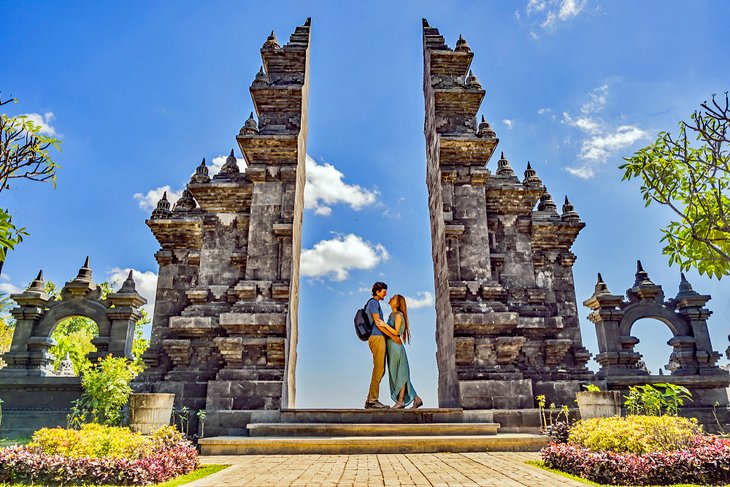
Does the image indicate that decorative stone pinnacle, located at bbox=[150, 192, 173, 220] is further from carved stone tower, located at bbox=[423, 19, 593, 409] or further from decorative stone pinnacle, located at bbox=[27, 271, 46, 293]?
carved stone tower, located at bbox=[423, 19, 593, 409]

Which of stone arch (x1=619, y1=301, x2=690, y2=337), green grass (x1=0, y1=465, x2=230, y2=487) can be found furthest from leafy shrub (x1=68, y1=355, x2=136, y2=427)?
stone arch (x1=619, y1=301, x2=690, y2=337)

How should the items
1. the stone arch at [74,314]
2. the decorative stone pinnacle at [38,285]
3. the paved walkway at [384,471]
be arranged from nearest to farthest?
the paved walkway at [384,471]
the stone arch at [74,314]
the decorative stone pinnacle at [38,285]

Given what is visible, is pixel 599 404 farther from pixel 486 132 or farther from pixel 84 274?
pixel 84 274

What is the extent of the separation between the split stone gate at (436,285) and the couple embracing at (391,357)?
1140 millimetres

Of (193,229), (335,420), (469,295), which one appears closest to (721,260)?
(469,295)

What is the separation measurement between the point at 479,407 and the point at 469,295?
8.81ft

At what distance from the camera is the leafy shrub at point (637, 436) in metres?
7.34

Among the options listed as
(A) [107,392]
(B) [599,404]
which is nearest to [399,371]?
(B) [599,404]

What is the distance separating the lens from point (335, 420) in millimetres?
10570

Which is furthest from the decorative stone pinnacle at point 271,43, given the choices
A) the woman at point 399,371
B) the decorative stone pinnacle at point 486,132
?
the woman at point 399,371

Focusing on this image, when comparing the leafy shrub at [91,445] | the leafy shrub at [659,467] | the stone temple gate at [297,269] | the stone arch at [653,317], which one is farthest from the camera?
the stone arch at [653,317]

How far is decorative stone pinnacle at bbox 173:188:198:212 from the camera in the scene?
44.8 ft

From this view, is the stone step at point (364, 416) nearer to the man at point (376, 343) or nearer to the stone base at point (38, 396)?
the man at point (376, 343)

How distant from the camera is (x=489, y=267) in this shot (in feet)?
42.0
